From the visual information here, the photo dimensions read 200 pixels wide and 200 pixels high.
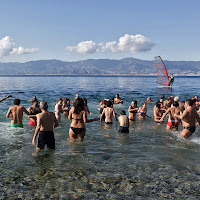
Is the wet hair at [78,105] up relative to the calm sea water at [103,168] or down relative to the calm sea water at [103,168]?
up

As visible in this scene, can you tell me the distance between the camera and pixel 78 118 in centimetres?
836

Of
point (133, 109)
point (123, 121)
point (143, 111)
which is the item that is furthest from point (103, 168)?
point (143, 111)

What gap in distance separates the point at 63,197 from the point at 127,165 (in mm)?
2708

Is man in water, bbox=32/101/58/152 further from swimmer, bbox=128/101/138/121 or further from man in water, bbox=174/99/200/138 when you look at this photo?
swimmer, bbox=128/101/138/121

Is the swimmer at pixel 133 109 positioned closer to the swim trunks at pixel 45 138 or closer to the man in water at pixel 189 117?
the man in water at pixel 189 117

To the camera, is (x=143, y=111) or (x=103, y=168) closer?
(x=103, y=168)

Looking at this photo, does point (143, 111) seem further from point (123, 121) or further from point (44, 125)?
point (44, 125)

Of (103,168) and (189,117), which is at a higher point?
(189,117)

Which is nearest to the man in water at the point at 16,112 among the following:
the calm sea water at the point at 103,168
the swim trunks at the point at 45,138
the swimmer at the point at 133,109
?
the calm sea water at the point at 103,168

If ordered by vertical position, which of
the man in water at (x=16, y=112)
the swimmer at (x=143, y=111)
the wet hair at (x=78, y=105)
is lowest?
the swimmer at (x=143, y=111)

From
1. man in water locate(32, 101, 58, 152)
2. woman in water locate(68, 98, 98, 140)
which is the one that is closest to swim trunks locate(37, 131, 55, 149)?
man in water locate(32, 101, 58, 152)

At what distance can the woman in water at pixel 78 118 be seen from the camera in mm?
8102

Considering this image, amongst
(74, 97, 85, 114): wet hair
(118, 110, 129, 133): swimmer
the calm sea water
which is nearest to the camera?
the calm sea water

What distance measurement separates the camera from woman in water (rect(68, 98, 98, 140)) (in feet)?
26.6
